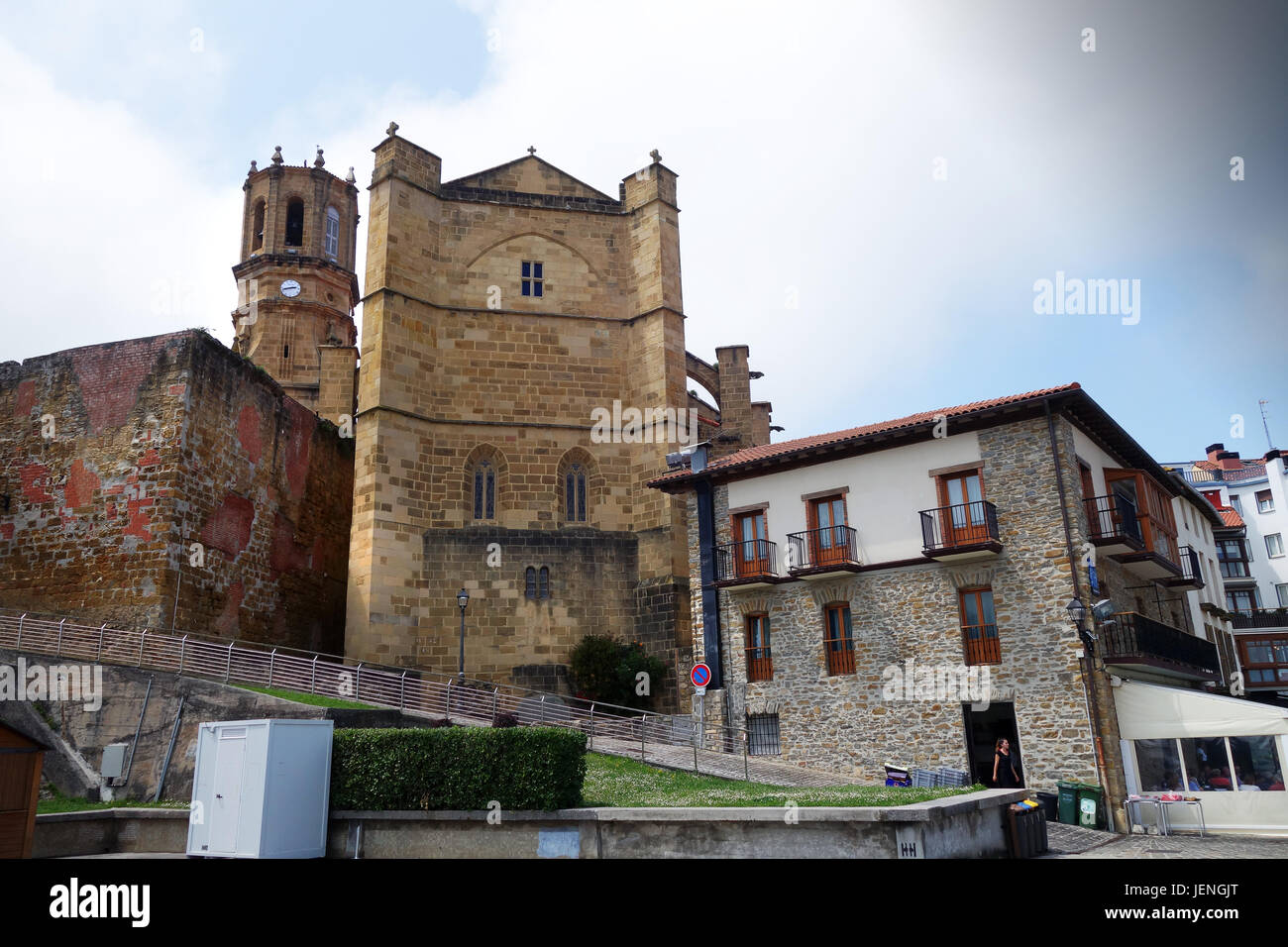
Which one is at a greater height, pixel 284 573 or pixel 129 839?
pixel 284 573

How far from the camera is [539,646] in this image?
2636cm

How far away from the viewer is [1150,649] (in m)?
19.2

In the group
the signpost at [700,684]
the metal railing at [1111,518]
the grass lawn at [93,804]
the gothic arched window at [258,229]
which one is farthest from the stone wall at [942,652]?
the gothic arched window at [258,229]

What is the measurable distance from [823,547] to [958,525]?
9.54 feet

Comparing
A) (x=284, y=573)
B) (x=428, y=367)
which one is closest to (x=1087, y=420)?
(x=428, y=367)

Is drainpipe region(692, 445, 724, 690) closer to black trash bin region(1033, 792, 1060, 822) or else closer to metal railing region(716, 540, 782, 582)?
metal railing region(716, 540, 782, 582)

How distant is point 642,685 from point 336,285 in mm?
25153

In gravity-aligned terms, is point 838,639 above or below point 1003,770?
above

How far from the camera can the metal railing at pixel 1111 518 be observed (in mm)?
18797

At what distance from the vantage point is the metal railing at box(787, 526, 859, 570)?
20344 millimetres

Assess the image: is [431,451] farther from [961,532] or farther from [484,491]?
[961,532]

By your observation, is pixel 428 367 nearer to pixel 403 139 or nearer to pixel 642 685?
pixel 403 139

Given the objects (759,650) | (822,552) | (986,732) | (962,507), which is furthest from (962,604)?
(759,650)
